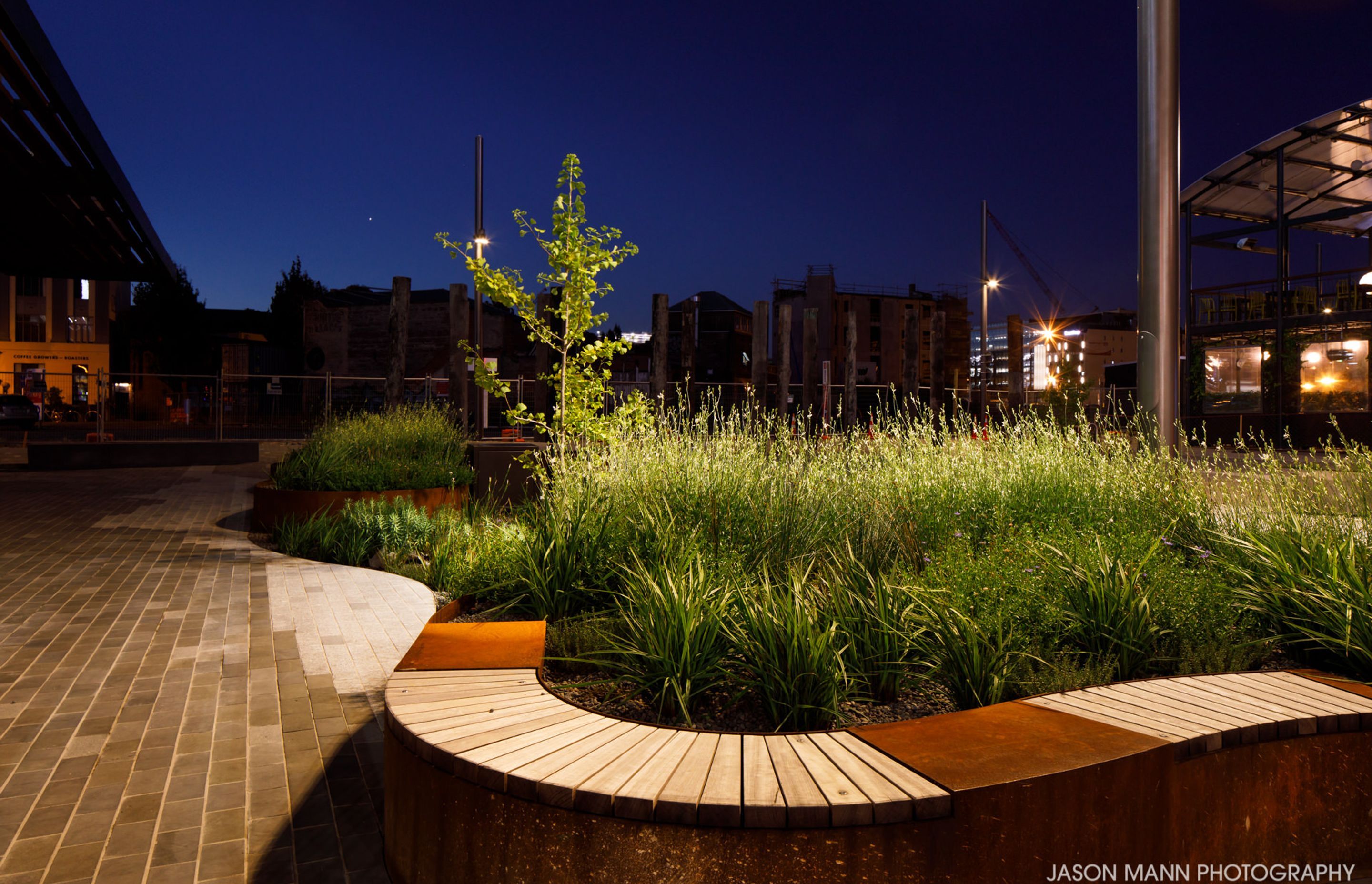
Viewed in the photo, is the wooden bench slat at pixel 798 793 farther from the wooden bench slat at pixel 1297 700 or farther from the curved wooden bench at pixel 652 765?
the wooden bench slat at pixel 1297 700

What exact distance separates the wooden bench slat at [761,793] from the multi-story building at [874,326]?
5412 centimetres

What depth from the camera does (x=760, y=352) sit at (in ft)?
56.9

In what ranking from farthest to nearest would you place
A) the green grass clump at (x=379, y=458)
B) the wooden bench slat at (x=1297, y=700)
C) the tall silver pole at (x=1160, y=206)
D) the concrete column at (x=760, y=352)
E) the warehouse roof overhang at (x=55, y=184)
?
the concrete column at (x=760, y=352) → the green grass clump at (x=379, y=458) → the warehouse roof overhang at (x=55, y=184) → the tall silver pole at (x=1160, y=206) → the wooden bench slat at (x=1297, y=700)

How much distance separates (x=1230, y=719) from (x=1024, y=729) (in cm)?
69

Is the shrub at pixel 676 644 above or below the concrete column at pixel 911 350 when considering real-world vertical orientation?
below

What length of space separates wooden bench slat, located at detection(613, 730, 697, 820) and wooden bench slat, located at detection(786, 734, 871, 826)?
0.27m

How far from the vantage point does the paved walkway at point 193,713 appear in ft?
9.08

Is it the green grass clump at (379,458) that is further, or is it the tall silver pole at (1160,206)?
the green grass clump at (379,458)

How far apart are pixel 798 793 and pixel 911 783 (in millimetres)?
291

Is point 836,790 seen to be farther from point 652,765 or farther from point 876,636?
point 876,636

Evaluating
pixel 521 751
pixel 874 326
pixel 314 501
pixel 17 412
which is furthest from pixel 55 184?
pixel 874 326

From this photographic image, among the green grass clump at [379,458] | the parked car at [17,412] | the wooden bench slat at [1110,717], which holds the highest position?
the parked car at [17,412]

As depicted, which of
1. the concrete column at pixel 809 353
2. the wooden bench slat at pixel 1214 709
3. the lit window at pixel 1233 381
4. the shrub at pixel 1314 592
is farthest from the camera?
the lit window at pixel 1233 381

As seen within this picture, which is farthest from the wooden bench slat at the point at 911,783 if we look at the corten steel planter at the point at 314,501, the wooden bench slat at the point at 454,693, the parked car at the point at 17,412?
the parked car at the point at 17,412
